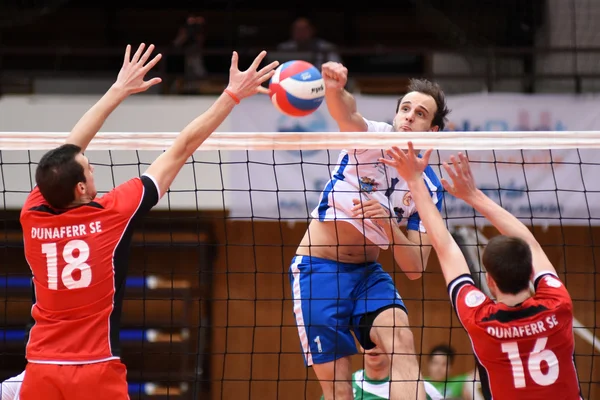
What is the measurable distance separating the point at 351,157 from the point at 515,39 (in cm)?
639

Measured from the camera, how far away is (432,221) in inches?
156

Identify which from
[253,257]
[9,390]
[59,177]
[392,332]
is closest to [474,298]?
[392,332]

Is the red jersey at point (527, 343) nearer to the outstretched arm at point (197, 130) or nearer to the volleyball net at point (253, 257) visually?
the outstretched arm at point (197, 130)

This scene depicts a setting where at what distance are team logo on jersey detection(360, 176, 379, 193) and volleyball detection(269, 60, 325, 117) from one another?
0.54m

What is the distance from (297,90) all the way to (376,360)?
1791 mm

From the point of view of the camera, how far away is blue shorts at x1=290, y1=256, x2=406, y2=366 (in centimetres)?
482

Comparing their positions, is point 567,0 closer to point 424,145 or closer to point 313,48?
point 313,48

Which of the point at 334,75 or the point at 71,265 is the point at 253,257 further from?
the point at 71,265

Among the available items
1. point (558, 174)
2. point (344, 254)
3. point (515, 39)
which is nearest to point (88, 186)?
point (344, 254)

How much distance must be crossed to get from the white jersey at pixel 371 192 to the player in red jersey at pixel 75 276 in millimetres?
1369

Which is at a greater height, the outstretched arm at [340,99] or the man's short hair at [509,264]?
the outstretched arm at [340,99]

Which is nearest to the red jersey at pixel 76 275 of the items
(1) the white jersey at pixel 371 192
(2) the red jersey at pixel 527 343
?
(1) the white jersey at pixel 371 192

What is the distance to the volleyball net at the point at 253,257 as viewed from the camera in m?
9.33

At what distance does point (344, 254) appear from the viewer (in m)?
4.98
